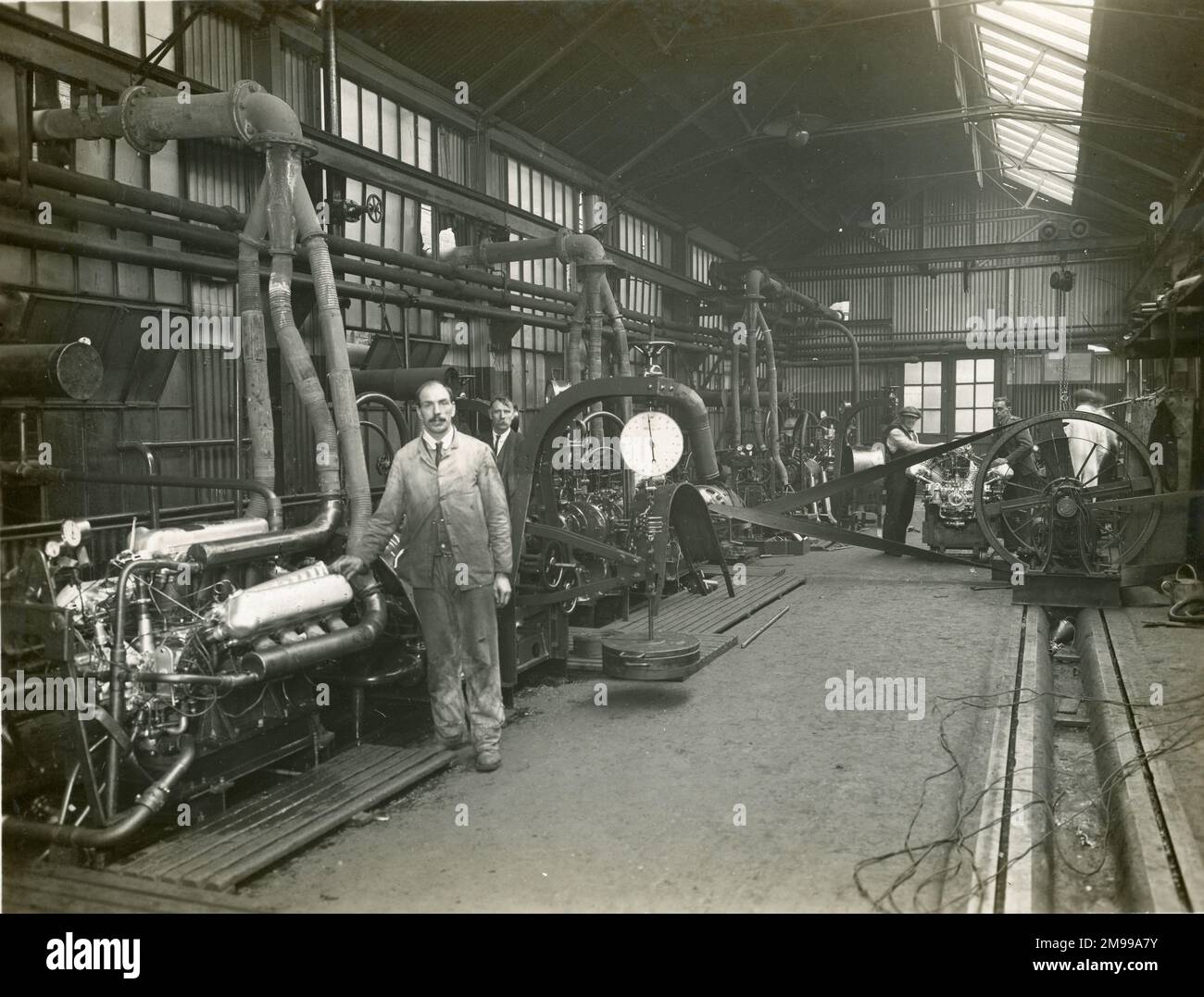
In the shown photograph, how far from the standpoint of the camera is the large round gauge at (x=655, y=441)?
6.82m

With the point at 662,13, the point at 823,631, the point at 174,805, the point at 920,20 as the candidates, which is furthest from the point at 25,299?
the point at 920,20

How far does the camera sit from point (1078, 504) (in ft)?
25.8

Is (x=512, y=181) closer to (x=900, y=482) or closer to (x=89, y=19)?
(x=900, y=482)

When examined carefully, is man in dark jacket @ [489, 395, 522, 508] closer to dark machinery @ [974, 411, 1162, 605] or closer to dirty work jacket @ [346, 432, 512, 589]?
dirty work jacket @ [346, 432, 512, 589]

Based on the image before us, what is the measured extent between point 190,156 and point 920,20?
7.50 metres

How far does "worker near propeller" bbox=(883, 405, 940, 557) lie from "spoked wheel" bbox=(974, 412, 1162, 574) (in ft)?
7.18

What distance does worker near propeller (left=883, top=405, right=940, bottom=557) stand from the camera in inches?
432

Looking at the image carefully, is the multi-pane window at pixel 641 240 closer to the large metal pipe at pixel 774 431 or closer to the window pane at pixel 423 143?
the large metal pipe at pixel 774 431

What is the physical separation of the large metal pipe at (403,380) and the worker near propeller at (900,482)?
17.6 feet

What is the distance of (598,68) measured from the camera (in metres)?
10.4

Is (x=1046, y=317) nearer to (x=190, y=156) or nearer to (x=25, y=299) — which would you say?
(x=190, y=156)

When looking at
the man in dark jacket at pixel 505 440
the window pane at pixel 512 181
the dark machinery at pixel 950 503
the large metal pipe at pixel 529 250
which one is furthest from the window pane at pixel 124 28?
→ the dark machinery at pixel 950 503

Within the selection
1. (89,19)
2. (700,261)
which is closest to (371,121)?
(89,19)

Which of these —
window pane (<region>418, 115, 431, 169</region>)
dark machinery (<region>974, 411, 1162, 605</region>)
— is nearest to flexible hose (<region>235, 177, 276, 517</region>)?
window pane (<region>418, 115, 431, 169</region>)
